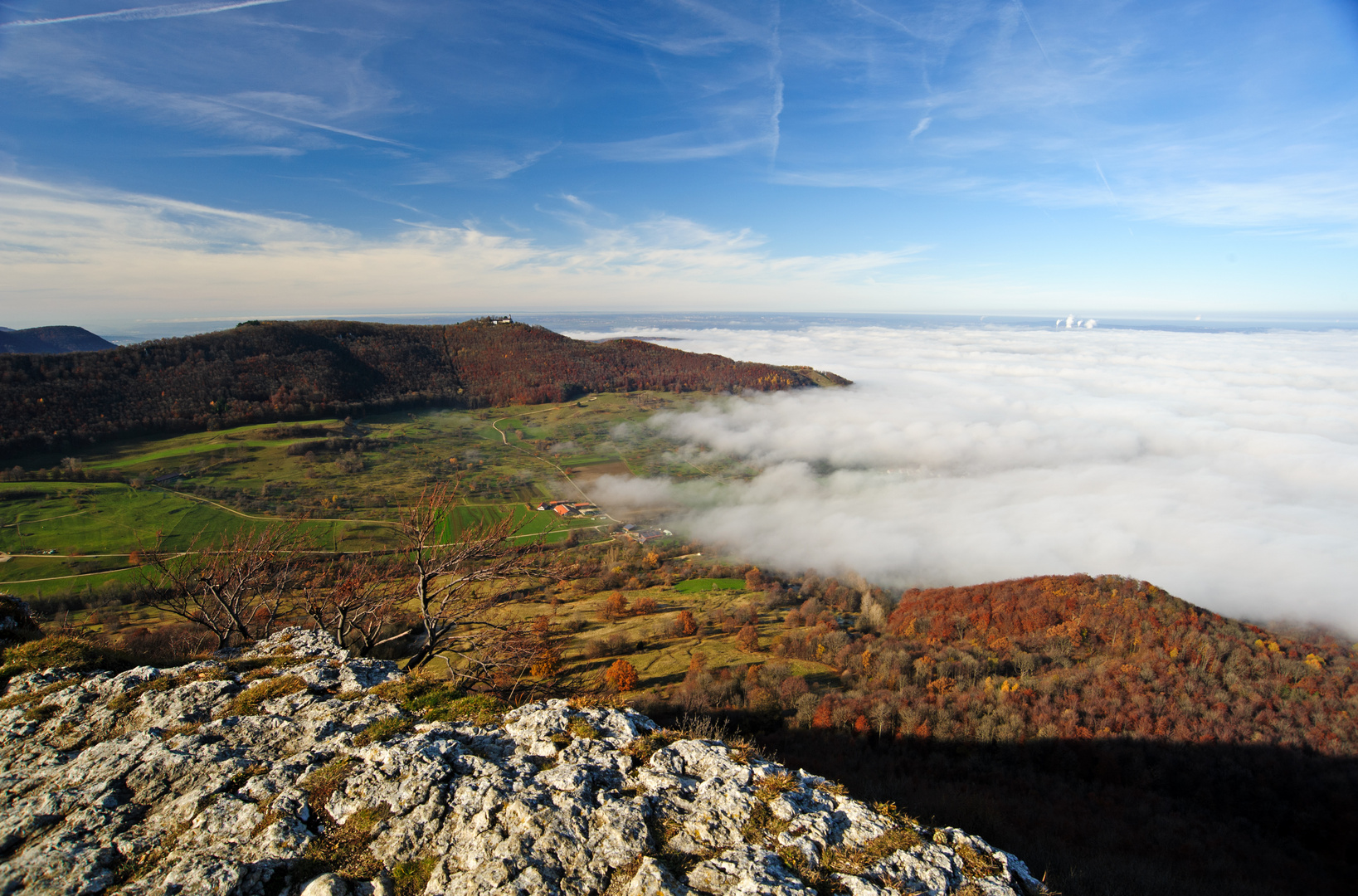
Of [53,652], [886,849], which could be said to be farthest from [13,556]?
[886,849]

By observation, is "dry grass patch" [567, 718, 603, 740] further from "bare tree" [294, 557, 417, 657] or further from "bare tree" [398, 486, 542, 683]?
"bare tree" [294, 557, 417, 657]

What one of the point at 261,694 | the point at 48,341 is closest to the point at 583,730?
the point at 261,694

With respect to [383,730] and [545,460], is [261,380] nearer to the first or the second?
[545,460]

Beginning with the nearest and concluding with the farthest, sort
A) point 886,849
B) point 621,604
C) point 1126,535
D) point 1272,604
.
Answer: point 886,849, point 621,604, point 1272,604, point 1126,535

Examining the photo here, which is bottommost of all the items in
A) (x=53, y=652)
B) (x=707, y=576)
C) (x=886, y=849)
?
(x=707, y=576)

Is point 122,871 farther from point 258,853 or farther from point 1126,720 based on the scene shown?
point 1126,720

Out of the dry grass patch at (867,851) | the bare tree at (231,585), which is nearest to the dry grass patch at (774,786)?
the dry grass patch at (867,851)
